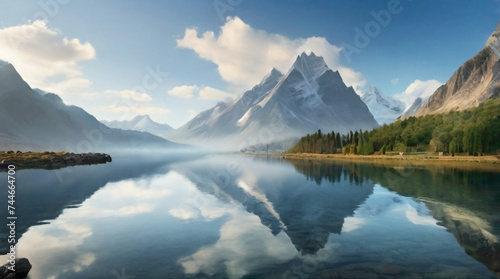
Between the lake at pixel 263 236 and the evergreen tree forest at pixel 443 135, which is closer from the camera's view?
the lake at pixel 263 236

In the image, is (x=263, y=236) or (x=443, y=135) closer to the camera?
(x=263, y=236)

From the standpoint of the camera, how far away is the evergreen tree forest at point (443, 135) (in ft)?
434

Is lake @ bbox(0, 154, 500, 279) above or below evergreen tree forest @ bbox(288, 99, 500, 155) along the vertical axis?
below

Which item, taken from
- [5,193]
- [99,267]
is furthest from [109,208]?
[5,193]

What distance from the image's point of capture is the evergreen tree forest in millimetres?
132375

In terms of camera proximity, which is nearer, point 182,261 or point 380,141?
point 182,261

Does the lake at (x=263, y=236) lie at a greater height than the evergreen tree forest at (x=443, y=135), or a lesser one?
lesser

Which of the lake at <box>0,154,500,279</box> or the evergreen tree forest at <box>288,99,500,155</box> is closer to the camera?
the lake at <box>0,154,500,279</box>

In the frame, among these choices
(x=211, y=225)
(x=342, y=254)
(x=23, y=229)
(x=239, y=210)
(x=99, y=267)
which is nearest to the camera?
(x=99, y=267)

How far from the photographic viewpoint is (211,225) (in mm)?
28500

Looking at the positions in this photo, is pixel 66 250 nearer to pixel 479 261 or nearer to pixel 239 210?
pixel 239 210

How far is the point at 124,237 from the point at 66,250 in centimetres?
436

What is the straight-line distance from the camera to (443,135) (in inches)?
5896

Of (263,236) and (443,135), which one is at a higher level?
(443,135)
